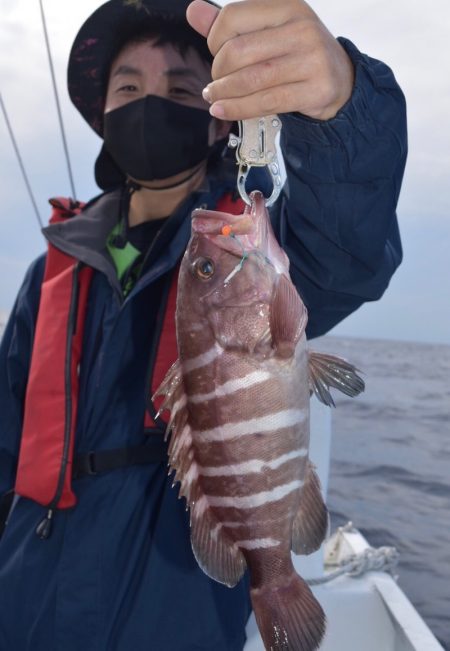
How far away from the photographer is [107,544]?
7.78ft

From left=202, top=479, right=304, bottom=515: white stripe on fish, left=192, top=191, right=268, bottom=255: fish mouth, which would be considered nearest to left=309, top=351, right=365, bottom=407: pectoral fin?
left=202, top=479, right=304, bottom=515: white stripe on fish

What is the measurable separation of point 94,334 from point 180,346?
128 cm

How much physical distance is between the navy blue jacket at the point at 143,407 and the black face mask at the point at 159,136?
229mm

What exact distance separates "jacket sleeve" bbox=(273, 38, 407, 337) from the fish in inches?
13.0

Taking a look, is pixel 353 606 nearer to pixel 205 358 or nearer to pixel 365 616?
pixel 365 616

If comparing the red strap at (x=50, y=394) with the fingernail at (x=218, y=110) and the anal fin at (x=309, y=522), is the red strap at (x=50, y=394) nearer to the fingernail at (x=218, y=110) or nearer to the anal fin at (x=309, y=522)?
the anal fin at (x=309, y=522)

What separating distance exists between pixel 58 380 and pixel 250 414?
4.55ft

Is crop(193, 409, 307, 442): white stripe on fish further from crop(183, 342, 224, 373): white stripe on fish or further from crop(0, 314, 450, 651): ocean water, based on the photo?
A: crop(0, 314, 450, 651): ocean water

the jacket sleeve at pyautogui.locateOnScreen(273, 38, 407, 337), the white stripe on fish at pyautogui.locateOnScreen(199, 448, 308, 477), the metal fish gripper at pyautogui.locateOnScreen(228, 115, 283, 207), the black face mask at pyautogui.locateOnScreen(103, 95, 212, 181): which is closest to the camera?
the metal fish gripper at pyautogui.locateOnScreen(228, 115, 283, 207)

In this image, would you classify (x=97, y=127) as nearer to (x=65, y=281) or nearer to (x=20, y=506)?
(x=65, y=281)

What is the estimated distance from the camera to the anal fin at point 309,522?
168cm

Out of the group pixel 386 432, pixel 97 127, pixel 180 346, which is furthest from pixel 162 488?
pixel 386 432

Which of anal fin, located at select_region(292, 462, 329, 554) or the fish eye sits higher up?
the fish eye

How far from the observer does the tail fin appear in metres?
1.61
